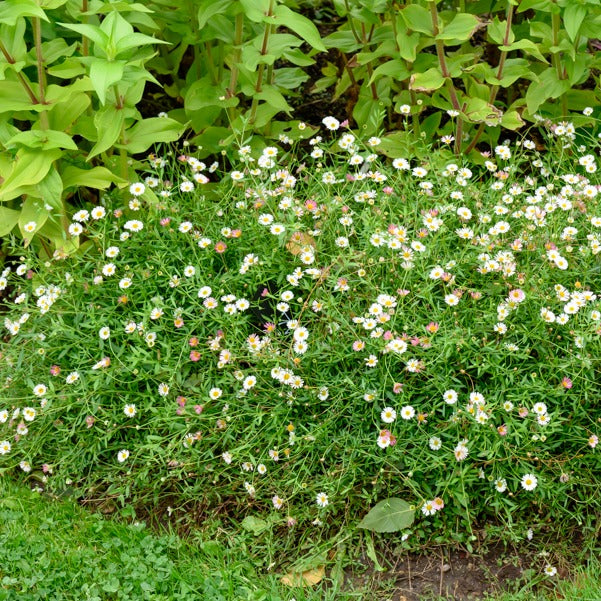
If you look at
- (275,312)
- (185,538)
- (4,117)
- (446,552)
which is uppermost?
(4,117)

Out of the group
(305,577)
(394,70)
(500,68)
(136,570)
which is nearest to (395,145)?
(394,70)

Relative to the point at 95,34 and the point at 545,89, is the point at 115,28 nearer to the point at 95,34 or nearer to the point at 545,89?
the point at 95,34

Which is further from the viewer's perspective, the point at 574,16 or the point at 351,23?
the point at 351,23

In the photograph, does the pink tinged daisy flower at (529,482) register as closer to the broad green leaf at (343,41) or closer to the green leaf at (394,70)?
the green leaf at (394,70)

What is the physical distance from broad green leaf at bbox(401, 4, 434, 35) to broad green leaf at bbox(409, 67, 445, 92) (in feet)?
0.51

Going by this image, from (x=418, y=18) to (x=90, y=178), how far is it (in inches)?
56.3

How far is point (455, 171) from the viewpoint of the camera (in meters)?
3.34

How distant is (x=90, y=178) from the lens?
3.16 m

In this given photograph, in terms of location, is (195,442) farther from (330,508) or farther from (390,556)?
(390,556)

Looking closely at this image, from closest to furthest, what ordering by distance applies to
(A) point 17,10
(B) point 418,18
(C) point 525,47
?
(A) point 17,10
(C) point 525,47
(B) point 418,18

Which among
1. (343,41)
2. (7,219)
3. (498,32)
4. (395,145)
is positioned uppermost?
(498,32)

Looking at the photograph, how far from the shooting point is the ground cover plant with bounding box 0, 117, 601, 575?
2641mm

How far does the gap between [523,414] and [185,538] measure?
1.15m

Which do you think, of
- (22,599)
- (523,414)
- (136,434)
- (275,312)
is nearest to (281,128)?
(275,312)
